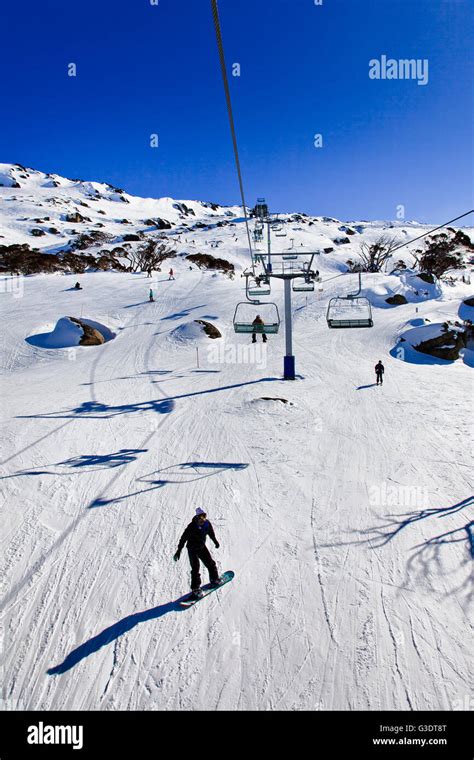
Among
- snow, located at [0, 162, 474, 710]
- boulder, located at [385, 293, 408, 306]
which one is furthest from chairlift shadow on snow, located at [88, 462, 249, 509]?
boulder, located at [385, 293, 408, 306]

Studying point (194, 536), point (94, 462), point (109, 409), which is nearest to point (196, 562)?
point (194, 536)

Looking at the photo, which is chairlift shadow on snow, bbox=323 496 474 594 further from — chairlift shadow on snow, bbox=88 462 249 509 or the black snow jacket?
chairlift shadow on snow, bbox=88 462 249 509

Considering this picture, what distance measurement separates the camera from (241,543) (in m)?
6.31

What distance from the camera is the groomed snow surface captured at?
4164 millimetres

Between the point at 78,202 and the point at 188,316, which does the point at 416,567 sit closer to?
the point at 188,316

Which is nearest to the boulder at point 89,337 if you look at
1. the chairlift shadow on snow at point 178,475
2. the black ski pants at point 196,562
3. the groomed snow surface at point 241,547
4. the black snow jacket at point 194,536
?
the groomed snow surface at point 241,547

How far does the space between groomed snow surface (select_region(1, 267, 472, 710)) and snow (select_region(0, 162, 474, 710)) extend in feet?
0.09

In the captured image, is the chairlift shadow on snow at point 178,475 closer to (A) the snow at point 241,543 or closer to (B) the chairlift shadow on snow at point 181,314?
(A) the snow at point 241,543

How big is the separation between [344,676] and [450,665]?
1.24m

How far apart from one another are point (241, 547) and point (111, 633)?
7.49 feet

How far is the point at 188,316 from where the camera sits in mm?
27938

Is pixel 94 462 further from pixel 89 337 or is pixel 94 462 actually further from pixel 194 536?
pixel 89 337

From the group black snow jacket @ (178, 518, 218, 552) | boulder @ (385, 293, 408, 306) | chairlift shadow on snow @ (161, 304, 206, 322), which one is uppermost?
boulder @ (385, 293, 408, 306)
